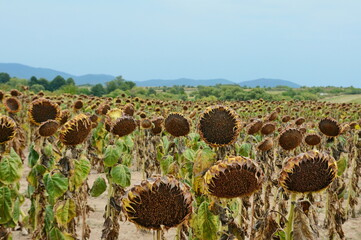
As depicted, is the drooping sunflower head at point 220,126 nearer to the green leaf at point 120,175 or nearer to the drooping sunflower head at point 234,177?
the drooping sunflower head at point 234,177

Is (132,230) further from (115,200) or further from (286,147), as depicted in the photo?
(286,147)

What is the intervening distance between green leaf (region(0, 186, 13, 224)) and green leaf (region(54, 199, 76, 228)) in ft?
1.63

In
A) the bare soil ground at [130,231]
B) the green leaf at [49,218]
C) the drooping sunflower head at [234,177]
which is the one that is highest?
the drooping sunflower head at [234,177]

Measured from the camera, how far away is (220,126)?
10.3ft

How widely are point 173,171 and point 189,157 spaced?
0.50 m

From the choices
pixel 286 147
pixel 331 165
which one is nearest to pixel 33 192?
pixel 286 147

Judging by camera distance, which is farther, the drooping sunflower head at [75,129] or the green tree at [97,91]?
the green tree at [97,91]

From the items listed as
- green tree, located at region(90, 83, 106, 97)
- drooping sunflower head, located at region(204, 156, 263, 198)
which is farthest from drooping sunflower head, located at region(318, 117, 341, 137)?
green tree, located at region(90, 83, 106, 97)

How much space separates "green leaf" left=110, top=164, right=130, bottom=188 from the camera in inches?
178

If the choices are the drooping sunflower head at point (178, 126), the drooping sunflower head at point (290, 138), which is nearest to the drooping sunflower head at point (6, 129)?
the drooping sunflower head at point (178, 126)

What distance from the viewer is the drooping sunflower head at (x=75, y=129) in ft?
12.2

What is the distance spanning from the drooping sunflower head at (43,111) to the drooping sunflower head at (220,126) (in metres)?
2.44

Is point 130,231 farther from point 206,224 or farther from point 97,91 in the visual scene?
point 97,91

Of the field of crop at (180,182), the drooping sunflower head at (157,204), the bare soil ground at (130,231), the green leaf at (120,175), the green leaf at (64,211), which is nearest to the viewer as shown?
the drooping sunflower head at (157,204)
